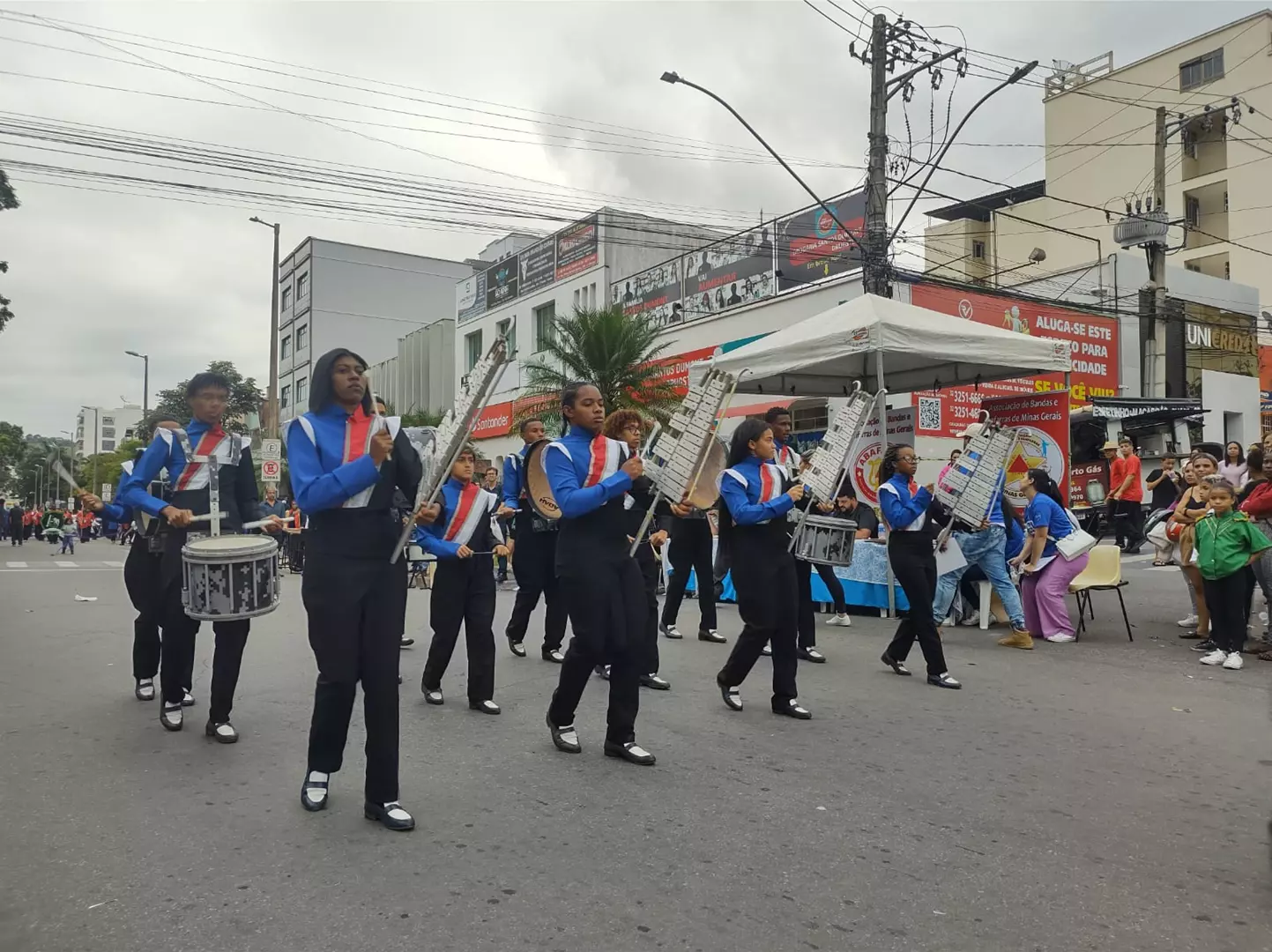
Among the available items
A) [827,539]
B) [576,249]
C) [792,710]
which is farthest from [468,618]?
[576,249]

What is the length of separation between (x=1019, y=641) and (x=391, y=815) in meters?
6.78

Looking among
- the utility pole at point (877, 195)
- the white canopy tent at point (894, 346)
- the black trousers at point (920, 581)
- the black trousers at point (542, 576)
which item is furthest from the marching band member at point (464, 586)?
the utility pole at point (877, 195)

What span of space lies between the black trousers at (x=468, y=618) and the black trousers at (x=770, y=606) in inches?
63.4

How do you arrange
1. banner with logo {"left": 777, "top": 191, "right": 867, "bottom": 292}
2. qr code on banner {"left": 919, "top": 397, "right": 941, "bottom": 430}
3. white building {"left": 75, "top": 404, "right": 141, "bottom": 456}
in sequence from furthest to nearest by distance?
1. white building {"left": 75, "top": 404, "right": 141, "bottom": 456}
2. banner with logo {"left": 777, "top": 191, "right": 867, "bottom": 292}
3. qr code on banner {"left": 919, "top": 397, "right": 941, "bottom": 430}

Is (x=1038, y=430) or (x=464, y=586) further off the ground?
(x=1038, y=430)

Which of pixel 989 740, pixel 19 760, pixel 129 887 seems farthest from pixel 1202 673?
pixel 19 760

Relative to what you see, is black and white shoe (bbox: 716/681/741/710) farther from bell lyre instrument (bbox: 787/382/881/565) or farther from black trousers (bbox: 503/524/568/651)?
black trousers (bbox: 503/524/568/651)

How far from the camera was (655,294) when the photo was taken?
93.3ft

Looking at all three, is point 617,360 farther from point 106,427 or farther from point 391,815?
point 106,427

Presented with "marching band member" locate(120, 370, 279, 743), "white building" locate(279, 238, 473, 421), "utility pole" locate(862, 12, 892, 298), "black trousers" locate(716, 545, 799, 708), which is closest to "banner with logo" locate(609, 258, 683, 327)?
"utility pole" locate(862, 12, 892, 298)

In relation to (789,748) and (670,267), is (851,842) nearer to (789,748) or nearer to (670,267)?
(789,748)

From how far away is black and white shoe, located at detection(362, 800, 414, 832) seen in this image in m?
3.99

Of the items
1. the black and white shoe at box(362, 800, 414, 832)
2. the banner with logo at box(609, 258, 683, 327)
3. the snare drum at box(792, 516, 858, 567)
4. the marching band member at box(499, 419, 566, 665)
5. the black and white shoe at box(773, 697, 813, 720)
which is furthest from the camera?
the banner with logo at box(609, 258, 683, 327)

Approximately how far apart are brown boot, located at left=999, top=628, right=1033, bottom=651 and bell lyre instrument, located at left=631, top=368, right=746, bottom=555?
4.86m
